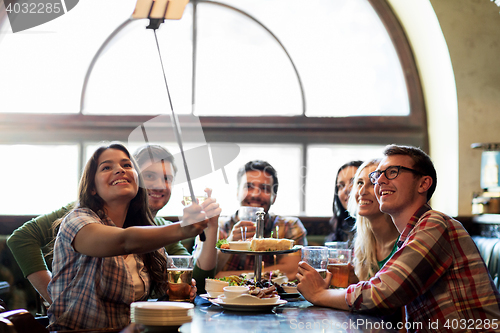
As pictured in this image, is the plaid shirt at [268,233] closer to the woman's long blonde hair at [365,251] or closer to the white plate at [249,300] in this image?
the woman's long blonde hair at [365,251]

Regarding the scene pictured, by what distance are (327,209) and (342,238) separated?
1.46m

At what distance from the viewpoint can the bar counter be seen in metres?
1.37

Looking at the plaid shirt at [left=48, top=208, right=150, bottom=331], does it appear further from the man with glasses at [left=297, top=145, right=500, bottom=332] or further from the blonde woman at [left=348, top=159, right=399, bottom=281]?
the blonde woman at [left=348, top=159, right=399, bottom=281]

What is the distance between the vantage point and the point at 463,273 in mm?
1585

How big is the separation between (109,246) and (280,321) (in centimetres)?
65

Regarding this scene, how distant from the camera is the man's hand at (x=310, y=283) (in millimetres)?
1835

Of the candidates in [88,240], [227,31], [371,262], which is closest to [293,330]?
[88,240]

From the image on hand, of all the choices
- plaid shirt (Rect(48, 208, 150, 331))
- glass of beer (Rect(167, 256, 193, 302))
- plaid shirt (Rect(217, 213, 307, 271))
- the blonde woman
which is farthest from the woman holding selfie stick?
the blonde woman

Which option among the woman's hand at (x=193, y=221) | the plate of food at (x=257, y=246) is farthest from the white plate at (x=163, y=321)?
the plate of food at (x=257, y=246)

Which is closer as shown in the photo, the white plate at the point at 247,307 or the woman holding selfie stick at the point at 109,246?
the woman holding selfie stick at the point at 109,246

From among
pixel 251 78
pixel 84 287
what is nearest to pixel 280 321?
pixel 84 287

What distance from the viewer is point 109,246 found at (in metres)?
1.57

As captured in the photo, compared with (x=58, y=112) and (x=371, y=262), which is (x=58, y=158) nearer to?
(x=58, y=112)

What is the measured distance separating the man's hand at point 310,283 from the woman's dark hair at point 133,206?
60 cm
